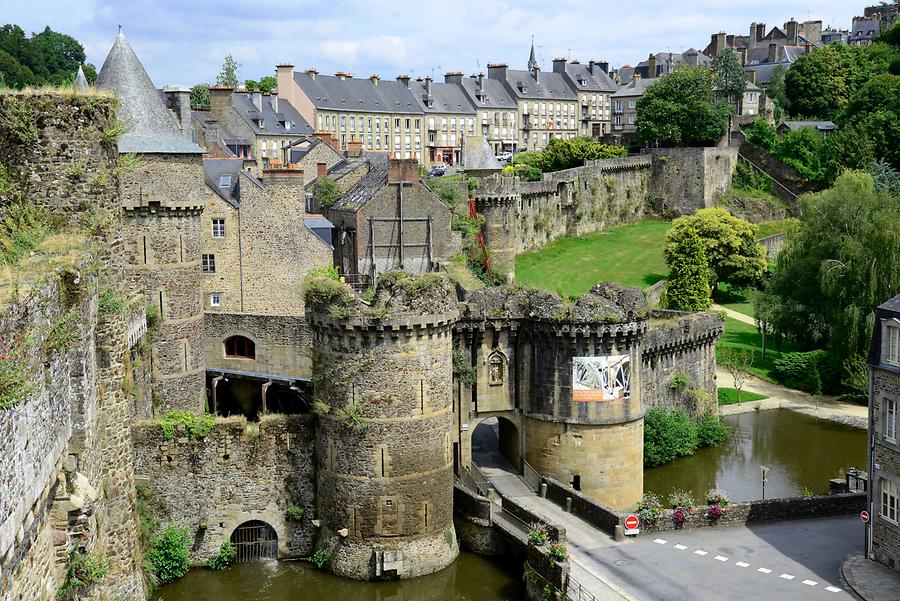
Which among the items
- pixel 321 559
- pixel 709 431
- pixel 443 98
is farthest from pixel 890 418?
pixel 443 98

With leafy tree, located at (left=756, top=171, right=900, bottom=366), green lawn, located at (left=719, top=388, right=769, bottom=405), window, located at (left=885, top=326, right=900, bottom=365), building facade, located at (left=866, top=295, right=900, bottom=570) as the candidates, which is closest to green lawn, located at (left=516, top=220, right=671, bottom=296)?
leafy tree, located at (left=756, top=171, right=900, bottom=366)

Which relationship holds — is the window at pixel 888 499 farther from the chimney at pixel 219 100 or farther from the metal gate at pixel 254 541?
the chimney at pixel 219 100

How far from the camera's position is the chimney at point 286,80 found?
75.1 m

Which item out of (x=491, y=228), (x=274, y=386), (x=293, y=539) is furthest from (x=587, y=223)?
(x=293, y=539)

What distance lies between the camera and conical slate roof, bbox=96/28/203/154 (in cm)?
2919

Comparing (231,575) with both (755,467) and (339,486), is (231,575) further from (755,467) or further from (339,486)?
(755,467)

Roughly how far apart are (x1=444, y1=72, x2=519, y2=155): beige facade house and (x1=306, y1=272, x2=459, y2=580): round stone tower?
67132 mm

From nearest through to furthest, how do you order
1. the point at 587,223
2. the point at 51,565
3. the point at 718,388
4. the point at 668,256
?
the point at 51,565
the point at 718,388
the point at 668,256
the point at 587,223

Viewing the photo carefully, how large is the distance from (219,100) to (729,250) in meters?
28.8

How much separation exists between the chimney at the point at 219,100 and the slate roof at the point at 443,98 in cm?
2867

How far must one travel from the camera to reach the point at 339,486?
25344 mm

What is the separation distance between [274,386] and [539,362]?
29.2 feet

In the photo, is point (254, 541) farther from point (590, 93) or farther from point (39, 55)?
point (590, 93)

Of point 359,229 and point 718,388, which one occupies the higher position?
point 359,229
